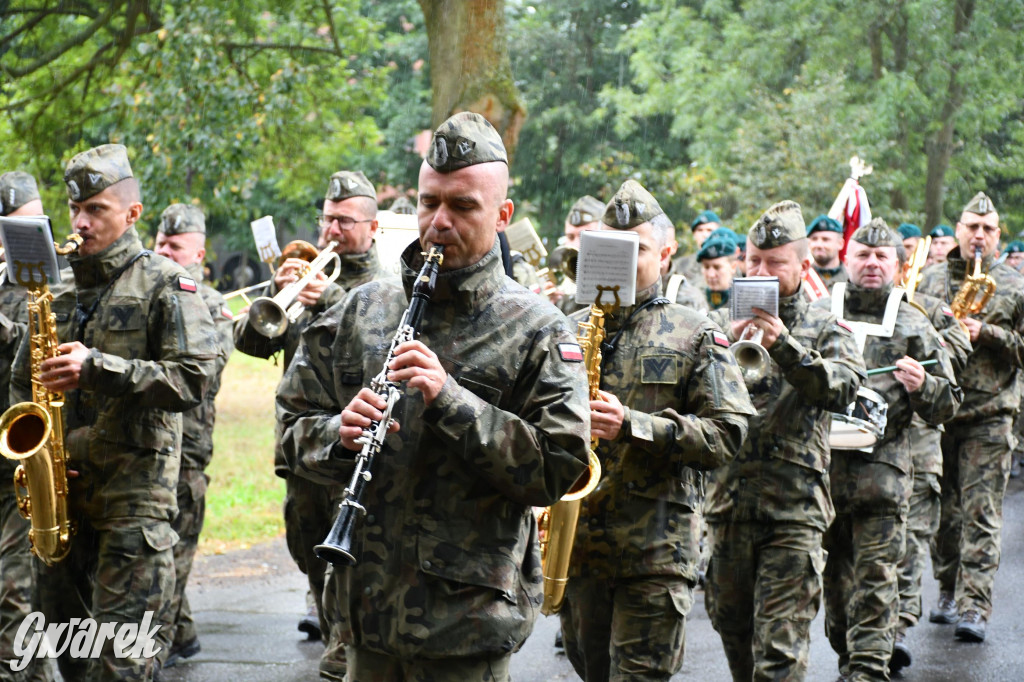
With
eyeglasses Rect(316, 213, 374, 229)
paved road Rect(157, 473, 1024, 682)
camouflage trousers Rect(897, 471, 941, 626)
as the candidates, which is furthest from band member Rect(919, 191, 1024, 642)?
eyeglasses Rect(316, 213, 374, 229)

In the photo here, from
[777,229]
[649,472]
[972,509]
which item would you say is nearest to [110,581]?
[649,472]

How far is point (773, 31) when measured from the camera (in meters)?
23.0

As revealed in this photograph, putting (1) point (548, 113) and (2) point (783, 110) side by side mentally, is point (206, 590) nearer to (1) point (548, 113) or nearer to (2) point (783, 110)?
(2) point (783, 110)

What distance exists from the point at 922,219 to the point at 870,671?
1538 centimetres

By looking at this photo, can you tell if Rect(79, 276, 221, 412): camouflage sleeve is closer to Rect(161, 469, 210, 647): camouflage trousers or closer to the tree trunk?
Rect(161, 469, 210, 647): camouflage trousers

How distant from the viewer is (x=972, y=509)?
9.74 metres

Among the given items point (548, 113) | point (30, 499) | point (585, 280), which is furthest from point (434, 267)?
point (548, 113)

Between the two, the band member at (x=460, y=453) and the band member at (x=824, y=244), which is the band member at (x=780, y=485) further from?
the band member at (x=824, y=244)

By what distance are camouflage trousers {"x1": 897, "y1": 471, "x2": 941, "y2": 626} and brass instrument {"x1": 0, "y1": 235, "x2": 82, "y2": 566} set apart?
5.34 meters

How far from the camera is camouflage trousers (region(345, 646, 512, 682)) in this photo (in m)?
3.92

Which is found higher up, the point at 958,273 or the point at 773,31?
the point at 773,31

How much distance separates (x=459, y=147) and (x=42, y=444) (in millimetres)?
2765

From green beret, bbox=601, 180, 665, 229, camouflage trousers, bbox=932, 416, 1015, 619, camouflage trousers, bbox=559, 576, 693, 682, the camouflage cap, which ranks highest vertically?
the camouflage cap

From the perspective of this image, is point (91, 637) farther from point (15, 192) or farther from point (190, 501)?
point (15, 192)
